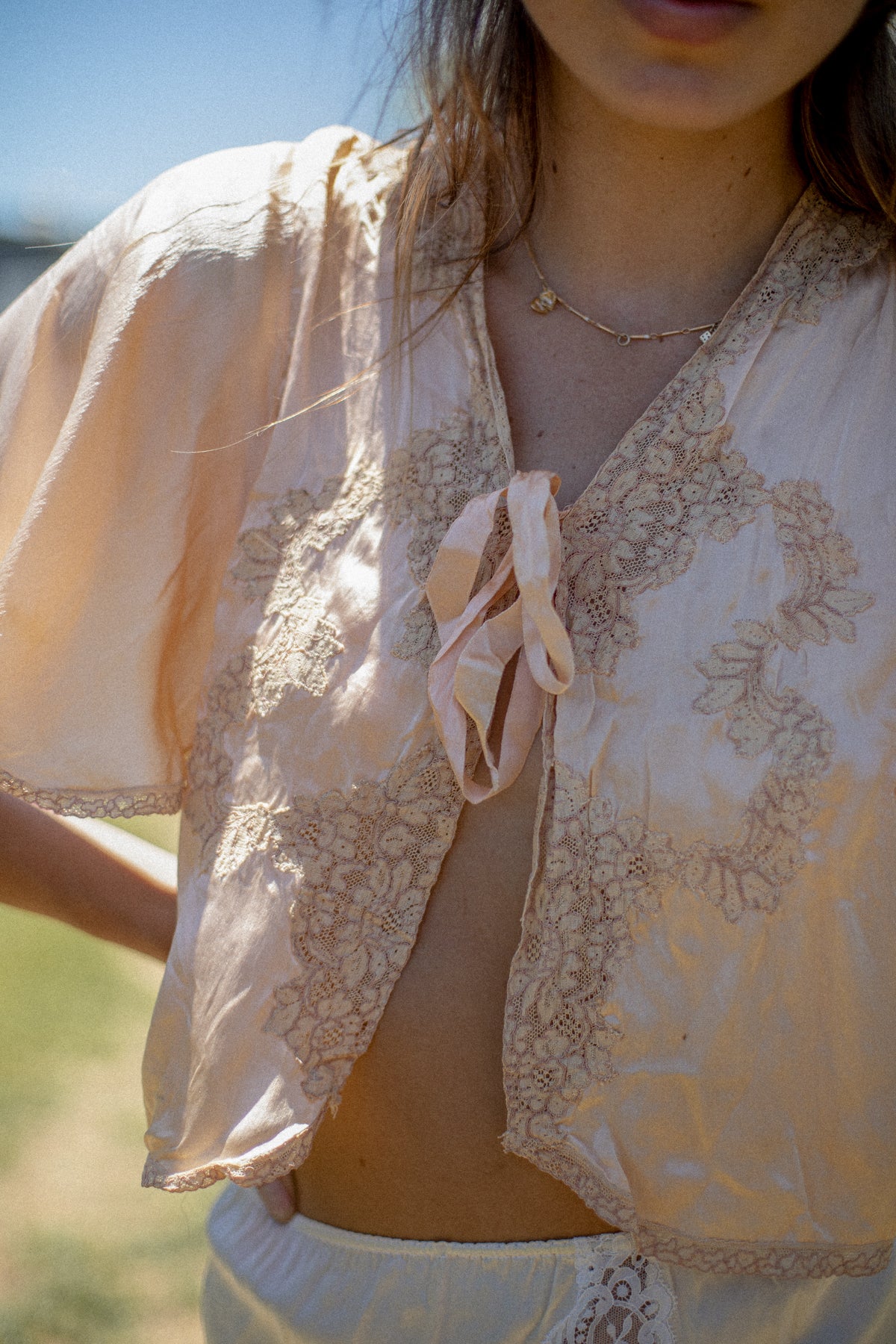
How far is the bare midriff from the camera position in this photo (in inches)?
32.6

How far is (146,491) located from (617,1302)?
71cm

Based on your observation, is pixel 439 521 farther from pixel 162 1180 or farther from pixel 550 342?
pixel 162 1180

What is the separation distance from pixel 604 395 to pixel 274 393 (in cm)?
27

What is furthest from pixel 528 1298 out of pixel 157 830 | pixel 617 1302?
pixel 157 830

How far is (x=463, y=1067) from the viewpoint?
0.84 meters

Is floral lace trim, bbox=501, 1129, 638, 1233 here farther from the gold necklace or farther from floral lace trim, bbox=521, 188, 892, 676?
the gold necklace

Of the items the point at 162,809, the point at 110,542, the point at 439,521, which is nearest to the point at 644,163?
the point at 439,521

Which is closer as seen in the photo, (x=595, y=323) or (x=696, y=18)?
(x=696, y=18)

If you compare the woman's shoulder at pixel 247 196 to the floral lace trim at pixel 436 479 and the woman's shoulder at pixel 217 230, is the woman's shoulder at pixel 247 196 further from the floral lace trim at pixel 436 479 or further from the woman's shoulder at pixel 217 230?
the floral lace trim at pixel 436 479

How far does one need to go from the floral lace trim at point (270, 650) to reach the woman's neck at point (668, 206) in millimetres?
262

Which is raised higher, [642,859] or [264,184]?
[264,184]

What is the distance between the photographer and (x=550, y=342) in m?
0.93

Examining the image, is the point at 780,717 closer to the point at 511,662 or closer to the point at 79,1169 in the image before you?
the point at 511,662

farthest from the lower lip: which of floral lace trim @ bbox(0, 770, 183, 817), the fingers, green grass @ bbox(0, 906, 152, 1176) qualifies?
green grass @ bbox(0, 906, 152, 1176)
